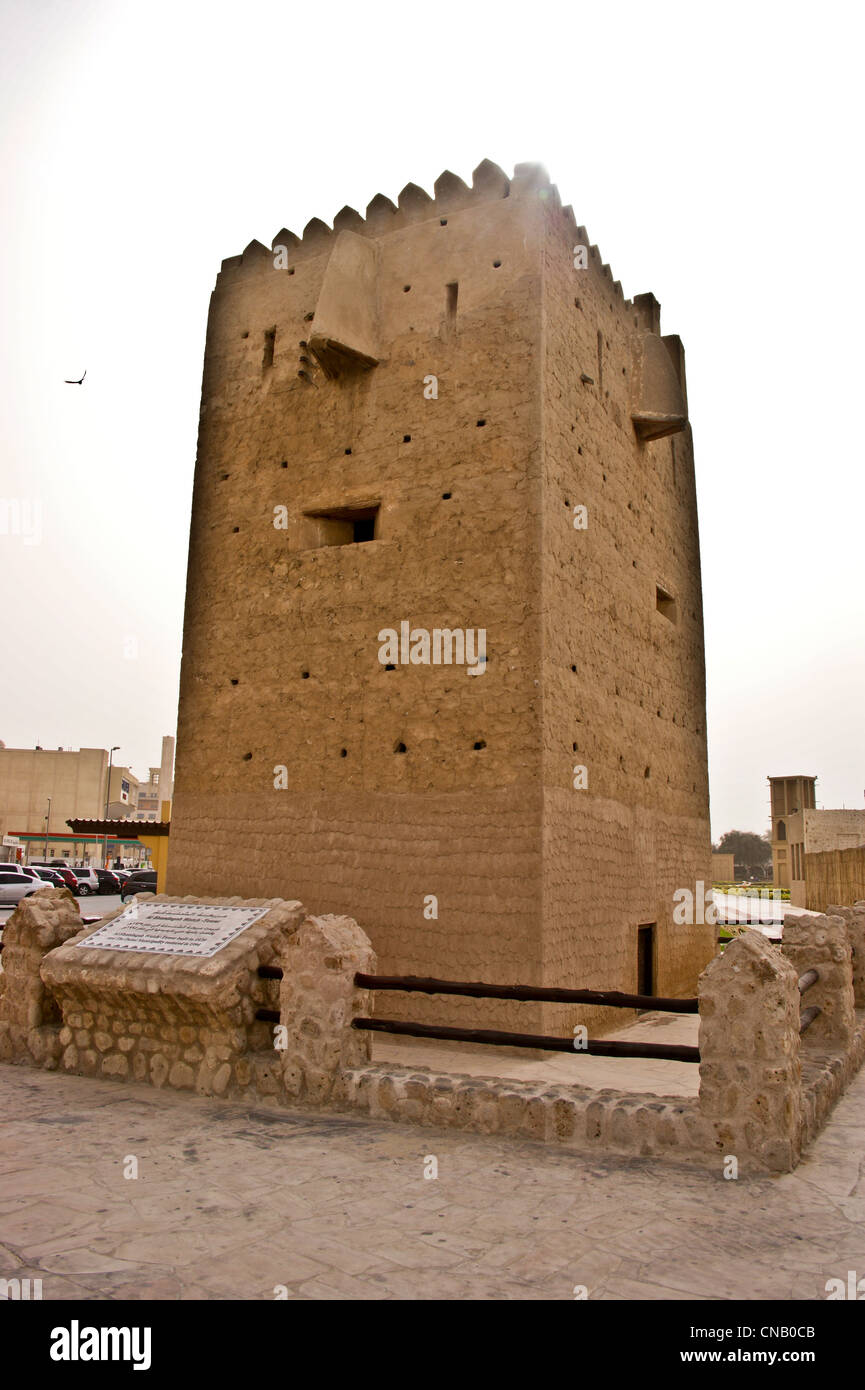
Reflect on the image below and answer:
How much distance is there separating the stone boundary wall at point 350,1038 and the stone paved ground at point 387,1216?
201 mm

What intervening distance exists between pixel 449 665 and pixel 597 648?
1.99m

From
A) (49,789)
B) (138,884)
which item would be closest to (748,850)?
(49,789)

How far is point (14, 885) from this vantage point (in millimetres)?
28922

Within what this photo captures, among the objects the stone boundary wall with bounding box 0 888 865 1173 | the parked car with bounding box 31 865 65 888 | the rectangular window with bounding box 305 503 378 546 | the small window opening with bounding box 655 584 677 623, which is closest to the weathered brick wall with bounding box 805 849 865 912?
the small window opening with bounding box 655 584 677 623

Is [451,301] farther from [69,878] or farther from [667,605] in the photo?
[69,878]

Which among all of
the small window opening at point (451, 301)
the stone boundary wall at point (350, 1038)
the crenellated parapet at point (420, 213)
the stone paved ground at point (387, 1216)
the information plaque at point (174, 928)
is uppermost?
the crenellated parapet at point (420, 213)

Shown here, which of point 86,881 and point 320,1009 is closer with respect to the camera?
point 320,1009

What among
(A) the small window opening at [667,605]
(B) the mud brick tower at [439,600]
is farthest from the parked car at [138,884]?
(A) the small window opening at [667,605]

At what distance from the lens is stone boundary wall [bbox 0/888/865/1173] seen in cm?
502

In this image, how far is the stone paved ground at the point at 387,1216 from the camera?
3.46m

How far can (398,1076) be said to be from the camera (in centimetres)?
583

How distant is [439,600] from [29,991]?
536 cm

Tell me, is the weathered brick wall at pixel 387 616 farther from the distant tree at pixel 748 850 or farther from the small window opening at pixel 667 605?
the distant tree at pixel 748 850
